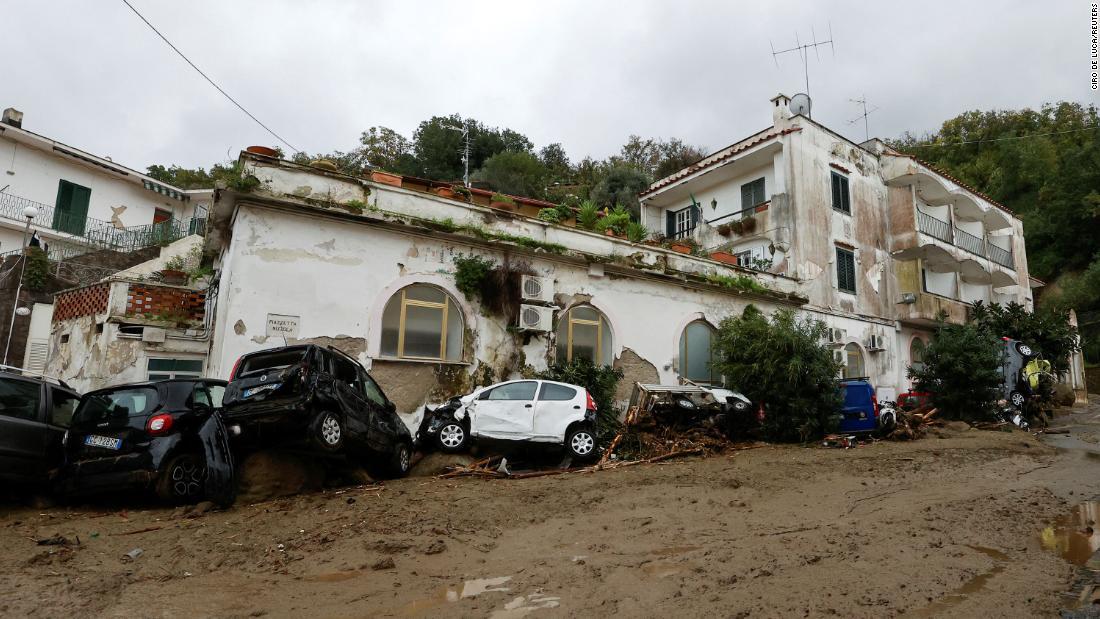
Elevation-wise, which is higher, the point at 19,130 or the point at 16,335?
the point at 19,130

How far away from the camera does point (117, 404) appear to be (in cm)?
749

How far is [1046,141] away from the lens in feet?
115

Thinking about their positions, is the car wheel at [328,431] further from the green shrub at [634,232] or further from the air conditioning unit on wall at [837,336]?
the air conditioning unit on wall at [837,336]

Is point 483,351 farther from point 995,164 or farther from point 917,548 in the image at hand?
point 995,164

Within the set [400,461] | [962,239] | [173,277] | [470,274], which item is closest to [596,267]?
[470,274]

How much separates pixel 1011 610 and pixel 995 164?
41.9m

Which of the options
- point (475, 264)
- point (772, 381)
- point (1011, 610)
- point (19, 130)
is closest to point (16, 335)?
point (19, 130)

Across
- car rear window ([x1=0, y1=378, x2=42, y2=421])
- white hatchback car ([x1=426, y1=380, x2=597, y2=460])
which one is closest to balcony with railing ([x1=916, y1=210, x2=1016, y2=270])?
white hatchback car ([x1=426, y1=380, x2=597, y2=460])

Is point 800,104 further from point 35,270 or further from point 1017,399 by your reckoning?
point 35,270

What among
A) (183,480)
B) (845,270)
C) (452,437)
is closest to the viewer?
(183,480)

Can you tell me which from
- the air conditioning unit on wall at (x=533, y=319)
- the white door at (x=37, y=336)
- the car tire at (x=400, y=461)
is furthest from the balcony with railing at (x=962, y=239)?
the white door at (x=37, y=336)

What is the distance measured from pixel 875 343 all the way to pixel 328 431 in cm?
1847

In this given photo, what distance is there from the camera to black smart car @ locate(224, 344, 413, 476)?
7324mm

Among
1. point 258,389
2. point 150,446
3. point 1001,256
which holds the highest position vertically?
point 1001,256
